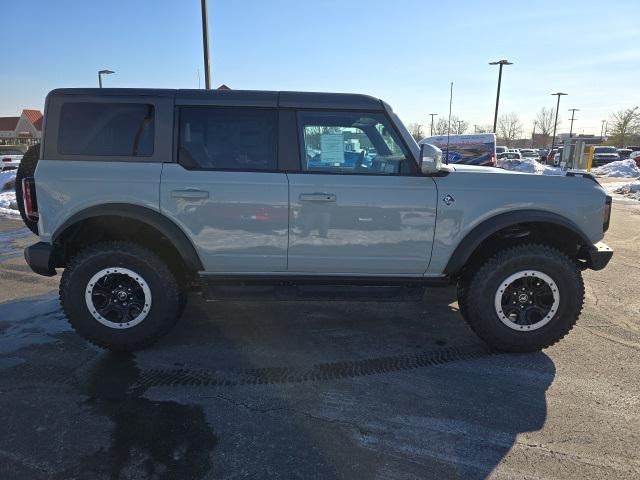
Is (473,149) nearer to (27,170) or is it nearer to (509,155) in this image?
(27,170)

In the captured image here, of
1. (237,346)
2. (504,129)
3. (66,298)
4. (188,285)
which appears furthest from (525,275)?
(504,129)

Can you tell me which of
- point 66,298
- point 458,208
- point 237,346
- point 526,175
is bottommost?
point 237,346

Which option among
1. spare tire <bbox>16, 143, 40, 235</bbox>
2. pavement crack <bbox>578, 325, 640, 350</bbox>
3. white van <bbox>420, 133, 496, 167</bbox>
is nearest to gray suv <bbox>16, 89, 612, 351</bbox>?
spare tire <bbox>16, 143, 40, 235</bbox>

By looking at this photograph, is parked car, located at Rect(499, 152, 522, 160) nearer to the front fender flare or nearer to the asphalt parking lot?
the asphalt parking lot

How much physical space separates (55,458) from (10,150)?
3239 centimetres

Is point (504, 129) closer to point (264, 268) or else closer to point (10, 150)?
point (10, 150)

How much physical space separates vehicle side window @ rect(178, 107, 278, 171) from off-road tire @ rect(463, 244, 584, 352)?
196 centimetres

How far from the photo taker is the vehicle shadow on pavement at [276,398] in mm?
2428

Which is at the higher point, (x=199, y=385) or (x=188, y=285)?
(x=188, y=285)

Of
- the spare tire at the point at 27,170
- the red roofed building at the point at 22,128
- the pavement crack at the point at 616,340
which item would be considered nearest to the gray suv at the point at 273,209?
the spare tire at the point at 27,170

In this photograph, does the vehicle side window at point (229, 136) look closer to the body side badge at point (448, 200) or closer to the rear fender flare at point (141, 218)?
the rear fender flare at point (141, 218)

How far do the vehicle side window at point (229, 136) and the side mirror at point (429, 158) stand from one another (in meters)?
1.14

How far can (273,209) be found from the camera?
3.49m

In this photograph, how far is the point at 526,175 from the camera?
3.63 meters
